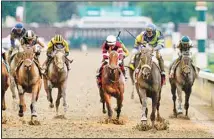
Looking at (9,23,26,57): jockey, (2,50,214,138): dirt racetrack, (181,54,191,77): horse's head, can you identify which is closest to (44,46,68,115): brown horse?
(2,50,214,138): dirt racetrack

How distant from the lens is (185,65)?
1384 cm

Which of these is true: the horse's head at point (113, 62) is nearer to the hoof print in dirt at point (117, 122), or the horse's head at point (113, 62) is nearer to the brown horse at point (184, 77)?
the hoof print in dirt at point (117, 122)

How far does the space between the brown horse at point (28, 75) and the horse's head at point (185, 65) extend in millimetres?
2704

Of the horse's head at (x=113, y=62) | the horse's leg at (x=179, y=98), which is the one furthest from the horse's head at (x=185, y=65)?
the horse's head at (x=113, y=62)

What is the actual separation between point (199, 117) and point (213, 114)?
67cm

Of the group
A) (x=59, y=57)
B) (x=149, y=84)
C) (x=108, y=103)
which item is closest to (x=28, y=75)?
(x=59, y=57)

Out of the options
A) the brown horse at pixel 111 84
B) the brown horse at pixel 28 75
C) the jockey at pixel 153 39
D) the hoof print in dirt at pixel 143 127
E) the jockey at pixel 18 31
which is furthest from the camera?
the jockey at pixel 18 31

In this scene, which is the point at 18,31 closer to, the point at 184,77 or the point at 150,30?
the point at 150,30

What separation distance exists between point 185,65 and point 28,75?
2.94 metres

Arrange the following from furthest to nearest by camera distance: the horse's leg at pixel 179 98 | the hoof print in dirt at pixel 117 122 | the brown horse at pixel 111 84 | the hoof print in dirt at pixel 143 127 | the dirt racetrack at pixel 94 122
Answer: the horse's leg at pixel 179 98, the brown horse at pixel 111 84, the hoof print in dirt at pixel 117 122, the hoof print in dirt at pixel 143 127, the dirt racetrack at pixel 94 122

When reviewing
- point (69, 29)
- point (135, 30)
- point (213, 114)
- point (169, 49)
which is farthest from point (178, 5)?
point (213, 114)

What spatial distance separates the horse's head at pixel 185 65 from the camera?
13789 mm

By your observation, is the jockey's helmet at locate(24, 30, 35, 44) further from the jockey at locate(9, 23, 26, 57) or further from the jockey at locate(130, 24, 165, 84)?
the jockey at locate(130, 24, 165, 84)

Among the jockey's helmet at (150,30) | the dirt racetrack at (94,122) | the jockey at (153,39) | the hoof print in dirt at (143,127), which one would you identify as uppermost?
the jockey's helmet at (150,30)
